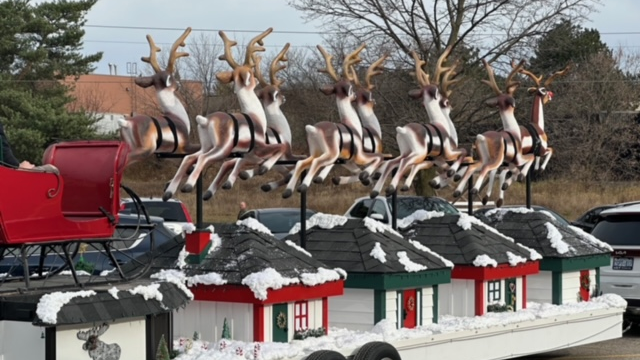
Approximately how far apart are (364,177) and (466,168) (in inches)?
80.9

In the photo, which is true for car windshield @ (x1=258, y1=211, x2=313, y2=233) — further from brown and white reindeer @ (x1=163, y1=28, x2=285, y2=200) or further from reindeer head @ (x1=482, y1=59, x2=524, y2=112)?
brown and white reindeer @ (x1=163, y1=28, x2=285, y2=200)

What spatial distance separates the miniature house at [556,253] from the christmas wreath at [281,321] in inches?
176

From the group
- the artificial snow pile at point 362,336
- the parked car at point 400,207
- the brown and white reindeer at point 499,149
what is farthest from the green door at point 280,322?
the parked car at point 400,207

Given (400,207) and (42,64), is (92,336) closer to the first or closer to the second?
(400,207)

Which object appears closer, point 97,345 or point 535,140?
point 97,345

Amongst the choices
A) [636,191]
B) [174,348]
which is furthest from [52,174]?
[636,191]

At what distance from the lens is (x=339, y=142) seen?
11.1 meters

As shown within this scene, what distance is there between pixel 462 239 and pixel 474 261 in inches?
17.6

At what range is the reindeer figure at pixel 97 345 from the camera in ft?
22.8

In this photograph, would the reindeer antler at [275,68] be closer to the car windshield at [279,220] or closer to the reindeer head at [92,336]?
the reindeer head at [92,336]

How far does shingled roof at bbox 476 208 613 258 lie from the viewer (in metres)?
12.5

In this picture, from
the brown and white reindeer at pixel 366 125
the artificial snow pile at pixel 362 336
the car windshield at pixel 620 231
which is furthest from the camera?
the car windshield at pixel 620 231

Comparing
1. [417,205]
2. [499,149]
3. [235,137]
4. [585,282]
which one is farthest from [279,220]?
[235,137]

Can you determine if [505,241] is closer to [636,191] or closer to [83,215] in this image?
[83,215]
